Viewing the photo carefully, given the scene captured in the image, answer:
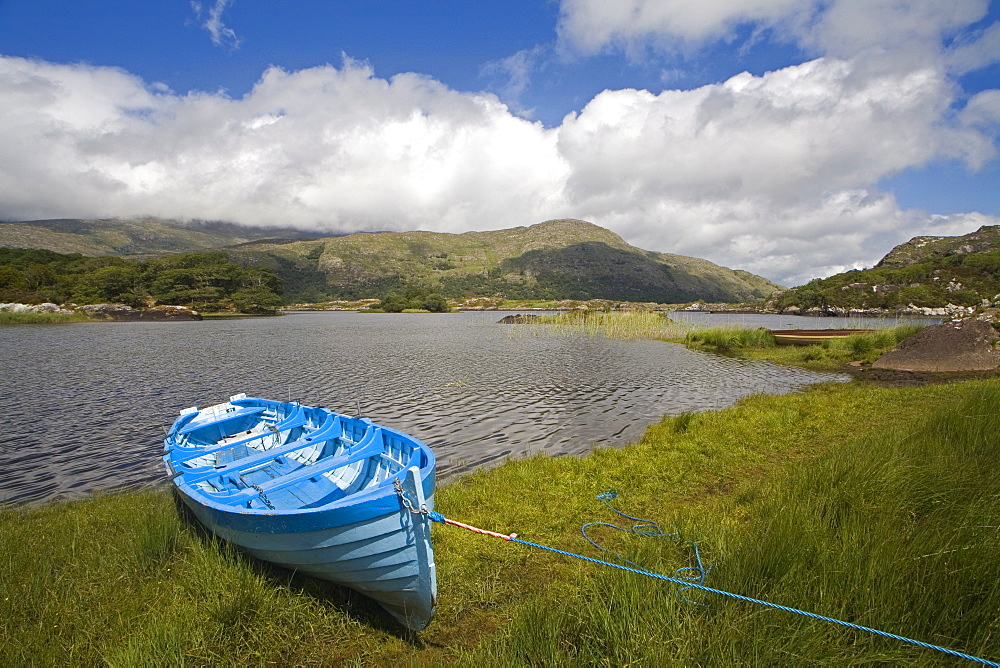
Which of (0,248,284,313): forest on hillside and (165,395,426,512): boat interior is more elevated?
(0,248,284,313): forest on hillside

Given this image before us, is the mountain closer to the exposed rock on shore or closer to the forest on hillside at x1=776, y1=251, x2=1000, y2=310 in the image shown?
the forest on hillside at x1=776, y1=251, x2=1000, y2=310

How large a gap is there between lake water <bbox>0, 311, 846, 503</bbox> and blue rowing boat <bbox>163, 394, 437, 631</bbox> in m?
3.26

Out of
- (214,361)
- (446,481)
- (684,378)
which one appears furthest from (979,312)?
(214,361)

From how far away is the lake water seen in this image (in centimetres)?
1222

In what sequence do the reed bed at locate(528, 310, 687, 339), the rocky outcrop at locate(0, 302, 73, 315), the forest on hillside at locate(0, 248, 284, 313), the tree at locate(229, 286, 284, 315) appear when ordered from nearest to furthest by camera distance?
the reed bed at locate(528, 310, 687, 339) < the rocky outcrop at locate(0, 302, 73, 315) < the forest on hillside at locate(0, 248, 284, 313) < the tree at locate(229, 286, 284, 315)

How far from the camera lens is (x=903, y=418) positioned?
12.6 meters

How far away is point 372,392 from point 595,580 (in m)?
17.1

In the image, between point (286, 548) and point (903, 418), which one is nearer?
point (286, 548)

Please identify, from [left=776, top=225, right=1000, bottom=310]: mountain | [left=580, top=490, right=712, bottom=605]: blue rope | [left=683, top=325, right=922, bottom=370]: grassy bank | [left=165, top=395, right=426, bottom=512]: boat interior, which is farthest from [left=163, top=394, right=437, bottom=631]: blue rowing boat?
[left=776, top=225, right=1000, bottom=310]: mountain

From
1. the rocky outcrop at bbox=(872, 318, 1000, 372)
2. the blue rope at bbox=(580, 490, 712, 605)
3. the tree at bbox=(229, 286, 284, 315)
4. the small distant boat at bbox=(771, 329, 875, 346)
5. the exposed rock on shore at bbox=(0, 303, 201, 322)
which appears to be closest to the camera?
the blue rope at bbox=(580, 490, 712, 605)

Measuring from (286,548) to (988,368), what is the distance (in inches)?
1225

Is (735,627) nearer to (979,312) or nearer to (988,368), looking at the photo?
(988,368)

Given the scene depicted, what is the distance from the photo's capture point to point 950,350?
76.2 feet

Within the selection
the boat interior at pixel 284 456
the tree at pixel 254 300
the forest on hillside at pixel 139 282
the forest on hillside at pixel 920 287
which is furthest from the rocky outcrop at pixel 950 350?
the tree at pixel 254 300
